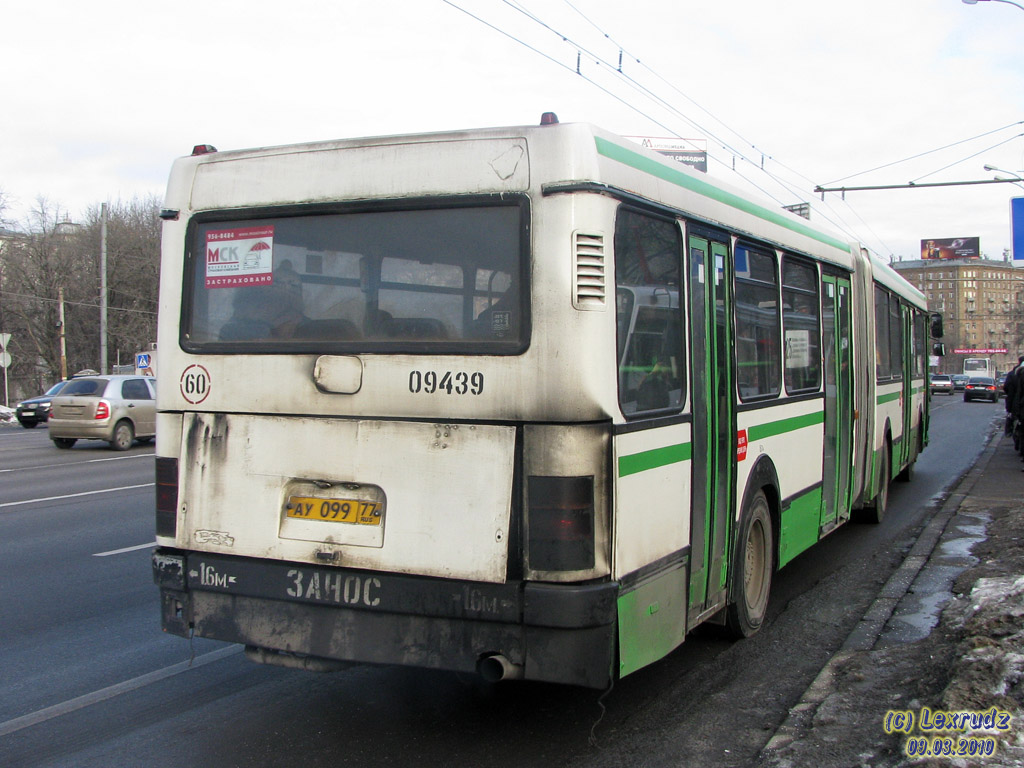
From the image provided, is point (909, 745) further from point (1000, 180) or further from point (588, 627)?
point (1000, 180)

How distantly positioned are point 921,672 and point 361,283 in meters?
3.64

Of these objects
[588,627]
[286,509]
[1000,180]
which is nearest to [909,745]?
[588,627]

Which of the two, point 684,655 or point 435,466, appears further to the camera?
point 684,655

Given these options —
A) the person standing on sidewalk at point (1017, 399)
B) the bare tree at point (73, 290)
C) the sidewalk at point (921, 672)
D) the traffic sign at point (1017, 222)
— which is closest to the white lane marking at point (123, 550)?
the sidewalk at point (921, 672)

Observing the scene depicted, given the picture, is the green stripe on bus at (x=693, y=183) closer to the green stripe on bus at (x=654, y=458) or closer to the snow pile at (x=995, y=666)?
the green stripe on bus at (x=654, y=458)

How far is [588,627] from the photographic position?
3881mm

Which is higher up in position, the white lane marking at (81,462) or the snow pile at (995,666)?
the snow pile at (995,666)

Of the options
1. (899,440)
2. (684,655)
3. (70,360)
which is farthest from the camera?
(70,360)

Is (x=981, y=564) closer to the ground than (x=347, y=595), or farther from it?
closer to the ground

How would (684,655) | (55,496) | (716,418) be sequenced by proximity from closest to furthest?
(716,418) → (684,655) → (55,496)

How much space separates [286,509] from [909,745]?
114 inches

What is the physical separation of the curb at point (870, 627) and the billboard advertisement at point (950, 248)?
469ft

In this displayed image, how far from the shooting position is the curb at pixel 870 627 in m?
4.47

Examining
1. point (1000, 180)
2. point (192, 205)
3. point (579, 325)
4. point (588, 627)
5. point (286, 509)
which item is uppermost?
point (1000, 180)
